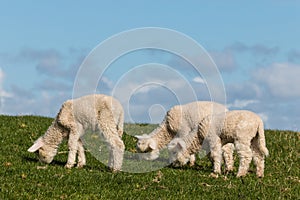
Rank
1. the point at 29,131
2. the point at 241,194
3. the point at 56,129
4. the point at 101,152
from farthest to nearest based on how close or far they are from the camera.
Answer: the point at 29,131 → the point at 101,152 → the point at 56,129 → the point at 241,194

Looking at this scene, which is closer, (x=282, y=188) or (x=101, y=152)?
(x=282, y=188)

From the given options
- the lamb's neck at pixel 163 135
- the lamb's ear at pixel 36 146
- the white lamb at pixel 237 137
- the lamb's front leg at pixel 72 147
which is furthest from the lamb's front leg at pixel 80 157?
the white lamb at pixel 237 137

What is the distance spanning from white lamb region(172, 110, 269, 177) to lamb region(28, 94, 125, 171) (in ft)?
7.30

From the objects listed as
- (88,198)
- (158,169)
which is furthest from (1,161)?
(88,198)

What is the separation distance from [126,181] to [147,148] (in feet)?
13.2

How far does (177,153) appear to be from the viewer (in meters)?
→ 19.1

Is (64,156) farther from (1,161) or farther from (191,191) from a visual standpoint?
(191,191)

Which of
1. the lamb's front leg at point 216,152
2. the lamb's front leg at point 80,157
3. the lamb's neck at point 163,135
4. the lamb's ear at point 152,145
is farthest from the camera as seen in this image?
the lamb's neck at point 163,135

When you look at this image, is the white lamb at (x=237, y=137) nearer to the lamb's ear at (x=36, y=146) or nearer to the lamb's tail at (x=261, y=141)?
the lamb's tail at (x=261, y=141)

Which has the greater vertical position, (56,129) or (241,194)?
(56,129)

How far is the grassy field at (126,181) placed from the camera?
560 inches

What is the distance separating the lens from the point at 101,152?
20.2 metres

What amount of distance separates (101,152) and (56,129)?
1.97m

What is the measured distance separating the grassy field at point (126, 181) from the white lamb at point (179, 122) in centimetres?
121
